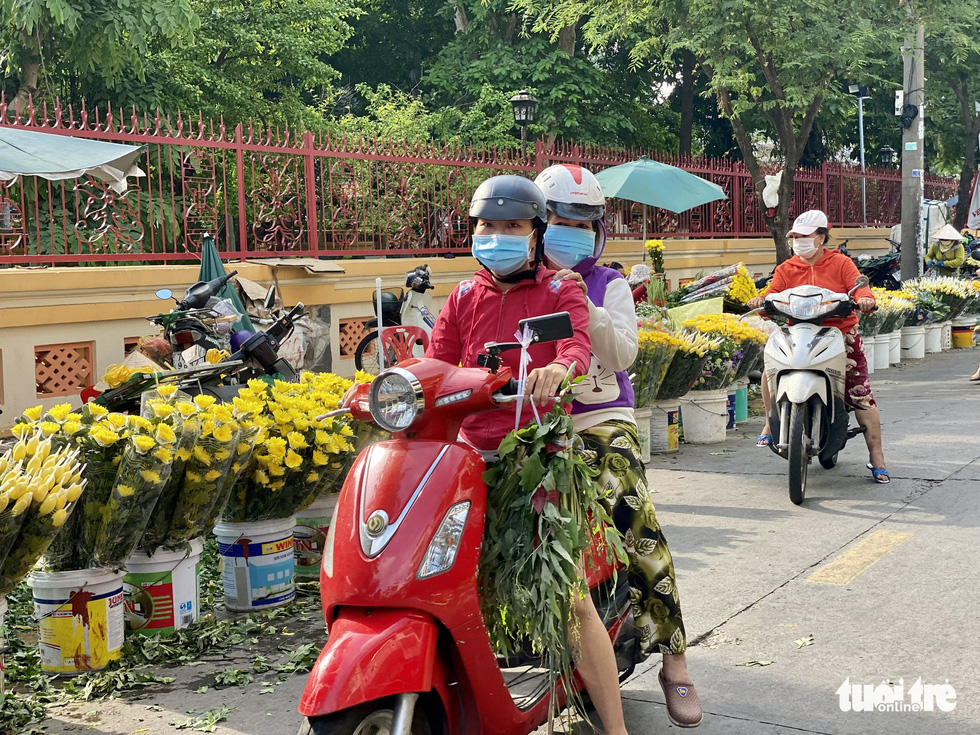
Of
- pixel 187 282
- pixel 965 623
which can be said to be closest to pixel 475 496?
pixel 965 623

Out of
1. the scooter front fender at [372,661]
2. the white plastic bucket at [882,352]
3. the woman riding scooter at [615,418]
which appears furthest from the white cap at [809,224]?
the white plastic bucket at [882,352]

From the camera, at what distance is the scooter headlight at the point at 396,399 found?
2.94m

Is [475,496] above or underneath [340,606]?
above

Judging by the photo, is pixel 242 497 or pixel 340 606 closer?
pixel 340 606

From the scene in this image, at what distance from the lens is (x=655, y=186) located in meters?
14.1

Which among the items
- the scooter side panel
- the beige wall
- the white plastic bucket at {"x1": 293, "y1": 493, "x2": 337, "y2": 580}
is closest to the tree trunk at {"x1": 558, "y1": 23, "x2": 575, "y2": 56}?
the beige wall

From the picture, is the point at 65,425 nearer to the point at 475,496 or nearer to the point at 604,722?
the point at 475,496

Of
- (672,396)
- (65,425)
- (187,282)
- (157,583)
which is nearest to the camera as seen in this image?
(65,425)

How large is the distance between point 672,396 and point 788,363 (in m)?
1.88

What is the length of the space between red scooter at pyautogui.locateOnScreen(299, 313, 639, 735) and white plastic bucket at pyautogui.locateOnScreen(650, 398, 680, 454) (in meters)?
A: 5.99

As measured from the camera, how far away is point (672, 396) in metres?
9.00

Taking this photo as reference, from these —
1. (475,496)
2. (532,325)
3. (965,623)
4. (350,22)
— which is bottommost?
(965,623)

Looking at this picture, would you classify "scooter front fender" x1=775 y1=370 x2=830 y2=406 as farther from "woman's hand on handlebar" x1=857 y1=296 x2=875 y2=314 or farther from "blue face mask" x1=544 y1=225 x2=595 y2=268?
"blue face mask" x1=544 y1=225 x2=595 y2=268

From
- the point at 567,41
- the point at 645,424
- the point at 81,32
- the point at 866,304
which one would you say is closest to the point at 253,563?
the point at 645,424
